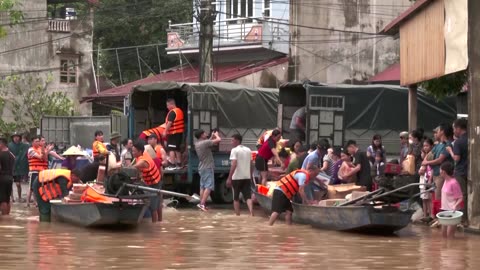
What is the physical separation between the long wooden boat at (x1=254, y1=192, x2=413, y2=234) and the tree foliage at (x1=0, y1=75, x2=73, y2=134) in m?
29.3

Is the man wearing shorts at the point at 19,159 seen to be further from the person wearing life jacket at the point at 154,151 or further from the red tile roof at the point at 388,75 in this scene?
the red tile roof at the point at 388,75

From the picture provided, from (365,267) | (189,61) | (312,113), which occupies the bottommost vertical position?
(365,267)

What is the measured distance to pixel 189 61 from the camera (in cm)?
4956

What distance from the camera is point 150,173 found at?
2033cm

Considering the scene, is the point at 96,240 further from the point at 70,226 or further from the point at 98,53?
the point at 98,53

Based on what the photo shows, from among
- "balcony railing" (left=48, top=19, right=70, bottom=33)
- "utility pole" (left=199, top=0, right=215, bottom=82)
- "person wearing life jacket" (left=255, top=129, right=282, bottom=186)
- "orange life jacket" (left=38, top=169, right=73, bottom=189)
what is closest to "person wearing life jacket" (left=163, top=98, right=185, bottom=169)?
"person wearing life jacket" (left=255, top=129, right=282, bottom=186)

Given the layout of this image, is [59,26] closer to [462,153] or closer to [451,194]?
[462,153]

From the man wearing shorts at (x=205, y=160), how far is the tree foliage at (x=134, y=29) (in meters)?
34.7

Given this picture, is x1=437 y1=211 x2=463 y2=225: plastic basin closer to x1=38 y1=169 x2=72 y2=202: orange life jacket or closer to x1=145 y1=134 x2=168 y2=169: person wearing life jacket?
x1=145 y1=134 x2=168 y2=169: person wearing life jacket

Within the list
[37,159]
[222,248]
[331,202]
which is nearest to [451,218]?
[331,202]

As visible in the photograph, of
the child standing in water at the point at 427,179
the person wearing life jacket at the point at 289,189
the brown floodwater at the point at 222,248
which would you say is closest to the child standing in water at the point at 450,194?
the brown floodwater at the point at 222,248

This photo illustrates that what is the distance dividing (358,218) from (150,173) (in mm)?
4189

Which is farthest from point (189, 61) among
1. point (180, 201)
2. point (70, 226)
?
point (70, 226)

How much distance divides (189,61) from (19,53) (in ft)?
27.3
